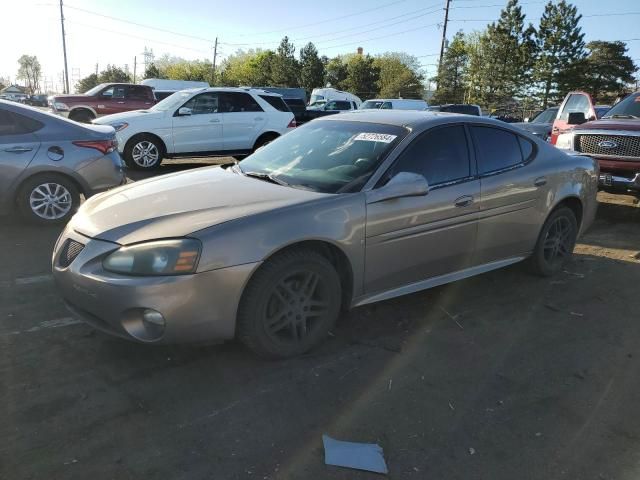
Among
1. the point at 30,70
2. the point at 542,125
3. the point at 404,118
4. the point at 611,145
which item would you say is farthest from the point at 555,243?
the point at 30,70

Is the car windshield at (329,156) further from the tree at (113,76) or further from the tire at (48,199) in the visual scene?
the tree at (113,76)

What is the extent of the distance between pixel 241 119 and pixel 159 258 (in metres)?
8.97

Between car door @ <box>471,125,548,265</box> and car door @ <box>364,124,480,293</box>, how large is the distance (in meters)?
0.13

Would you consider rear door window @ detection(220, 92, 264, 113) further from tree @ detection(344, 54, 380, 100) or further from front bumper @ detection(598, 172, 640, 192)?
tree @ detection(344, 54, 380, 100)

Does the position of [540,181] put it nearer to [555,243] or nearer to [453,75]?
[555,243]

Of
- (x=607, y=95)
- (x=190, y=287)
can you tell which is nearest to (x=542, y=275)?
(x=190, y=287)

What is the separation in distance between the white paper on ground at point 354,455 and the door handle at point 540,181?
2952 millimetres

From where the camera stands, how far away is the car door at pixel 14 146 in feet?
19.1

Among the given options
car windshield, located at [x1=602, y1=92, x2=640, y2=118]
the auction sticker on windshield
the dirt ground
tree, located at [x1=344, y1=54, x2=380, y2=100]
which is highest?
tree, located at [x1=344, y1=54, x2=380, y2=100]

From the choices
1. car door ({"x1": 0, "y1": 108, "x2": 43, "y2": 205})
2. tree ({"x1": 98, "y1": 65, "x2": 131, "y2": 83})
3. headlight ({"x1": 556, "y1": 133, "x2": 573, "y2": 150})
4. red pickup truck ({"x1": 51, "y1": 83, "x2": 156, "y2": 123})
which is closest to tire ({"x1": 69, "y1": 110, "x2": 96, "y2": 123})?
red pickup truck ({"x1": 51, "y1": 83, "x2": 156, "y2": 123})

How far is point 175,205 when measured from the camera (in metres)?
3.38

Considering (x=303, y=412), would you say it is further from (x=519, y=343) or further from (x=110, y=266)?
(x=519, y=343)

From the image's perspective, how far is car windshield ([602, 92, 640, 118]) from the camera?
8462 millimetres

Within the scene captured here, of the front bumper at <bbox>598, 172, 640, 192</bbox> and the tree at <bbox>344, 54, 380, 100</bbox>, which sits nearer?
the front bumper at <bbox>598, 172, 640, 192</bbox>
